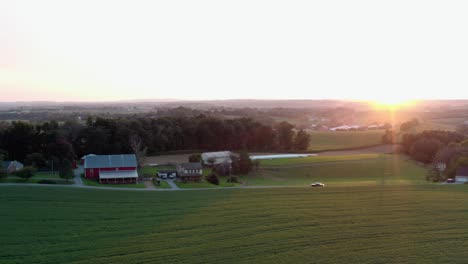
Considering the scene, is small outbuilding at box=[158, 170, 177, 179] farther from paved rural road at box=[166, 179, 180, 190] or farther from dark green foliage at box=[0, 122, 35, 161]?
dark green foliage at box=[0, 122, 35, 161]

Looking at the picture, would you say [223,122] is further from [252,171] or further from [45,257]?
[45,257]

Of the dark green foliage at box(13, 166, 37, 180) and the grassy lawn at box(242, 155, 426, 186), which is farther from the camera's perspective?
the grassy lawn at box(242, 155, 426, 186)

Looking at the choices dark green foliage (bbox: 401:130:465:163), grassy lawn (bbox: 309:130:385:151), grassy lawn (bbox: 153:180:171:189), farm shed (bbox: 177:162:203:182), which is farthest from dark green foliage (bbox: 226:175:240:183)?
grassy lawn (bbox: 309:130:385:151)

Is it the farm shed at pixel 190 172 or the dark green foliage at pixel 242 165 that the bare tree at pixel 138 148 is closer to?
the farm shed at pixel 190 172

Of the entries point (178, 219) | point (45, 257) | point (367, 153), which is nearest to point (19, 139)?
point (178, 219)

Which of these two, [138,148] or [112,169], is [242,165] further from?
[112,169]
